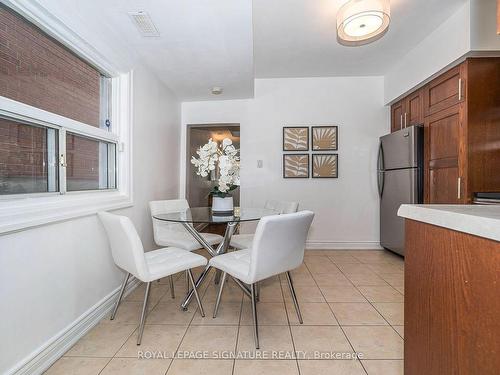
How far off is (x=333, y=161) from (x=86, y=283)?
3.13 metres

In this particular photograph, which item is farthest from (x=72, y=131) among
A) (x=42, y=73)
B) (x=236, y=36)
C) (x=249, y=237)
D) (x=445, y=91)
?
(x=445, y=91)

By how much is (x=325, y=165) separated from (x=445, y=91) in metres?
1.55

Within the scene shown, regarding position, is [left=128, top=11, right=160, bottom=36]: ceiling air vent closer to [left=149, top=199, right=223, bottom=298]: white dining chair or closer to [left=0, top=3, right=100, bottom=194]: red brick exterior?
[left=0, top=3, right=100, bottom=194]: red brick exterior

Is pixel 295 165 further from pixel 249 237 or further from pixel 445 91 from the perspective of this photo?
pixel 445 91

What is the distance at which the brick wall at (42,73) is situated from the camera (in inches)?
53.5

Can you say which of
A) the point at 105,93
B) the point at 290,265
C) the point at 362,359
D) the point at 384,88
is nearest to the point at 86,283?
the point at 290,265

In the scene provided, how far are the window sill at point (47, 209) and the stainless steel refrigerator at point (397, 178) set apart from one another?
2.99 metres

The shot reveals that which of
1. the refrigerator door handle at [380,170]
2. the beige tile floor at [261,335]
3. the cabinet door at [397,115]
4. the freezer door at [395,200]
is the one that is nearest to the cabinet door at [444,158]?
the freezer door at [395,200]

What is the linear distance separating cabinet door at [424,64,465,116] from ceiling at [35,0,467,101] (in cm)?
47

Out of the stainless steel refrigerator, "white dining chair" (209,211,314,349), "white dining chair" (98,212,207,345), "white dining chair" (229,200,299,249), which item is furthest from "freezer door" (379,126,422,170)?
"white dining chair" (98,212,207,345)

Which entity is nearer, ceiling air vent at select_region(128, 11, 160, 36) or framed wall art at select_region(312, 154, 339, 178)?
ceiling air vent at select_region(128, 11, 160, 36)

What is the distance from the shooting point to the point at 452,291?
0.73 m

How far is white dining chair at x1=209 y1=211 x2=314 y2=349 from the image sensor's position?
4.91ft

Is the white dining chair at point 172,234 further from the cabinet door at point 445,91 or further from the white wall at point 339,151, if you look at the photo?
the cabinet door at point 445,91
